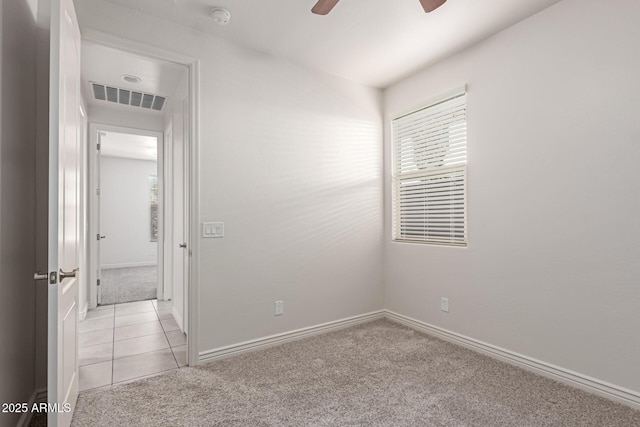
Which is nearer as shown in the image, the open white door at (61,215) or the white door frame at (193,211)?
the open white door at (61,215)

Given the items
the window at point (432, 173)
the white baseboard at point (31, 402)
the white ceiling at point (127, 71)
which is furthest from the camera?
the window at point (432, 173)

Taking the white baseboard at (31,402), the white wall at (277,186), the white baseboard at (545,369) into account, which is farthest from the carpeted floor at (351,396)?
the white wall at (277,186)

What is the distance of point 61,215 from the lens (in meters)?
1.51

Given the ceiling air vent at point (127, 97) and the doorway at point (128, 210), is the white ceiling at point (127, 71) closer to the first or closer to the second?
the ceiling air vent at point (127, 97)

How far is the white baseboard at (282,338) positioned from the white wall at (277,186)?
5 centimetres

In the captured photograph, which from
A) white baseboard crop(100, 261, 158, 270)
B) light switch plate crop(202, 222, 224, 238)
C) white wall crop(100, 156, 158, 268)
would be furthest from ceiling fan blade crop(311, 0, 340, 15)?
white baseboard crop(100, 261, 158, 270)

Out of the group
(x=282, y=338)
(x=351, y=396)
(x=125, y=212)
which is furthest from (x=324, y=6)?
(x=125, y=212)

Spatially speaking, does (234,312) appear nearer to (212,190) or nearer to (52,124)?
(212,190)

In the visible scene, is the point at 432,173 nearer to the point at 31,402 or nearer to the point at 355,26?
the point at 355,26

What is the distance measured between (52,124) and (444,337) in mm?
3234

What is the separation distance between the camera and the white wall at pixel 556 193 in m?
2.02

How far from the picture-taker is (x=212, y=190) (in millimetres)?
2666

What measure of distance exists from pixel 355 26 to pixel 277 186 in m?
1.45

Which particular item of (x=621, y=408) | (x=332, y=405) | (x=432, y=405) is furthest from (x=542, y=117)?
(x=332, y=405)
